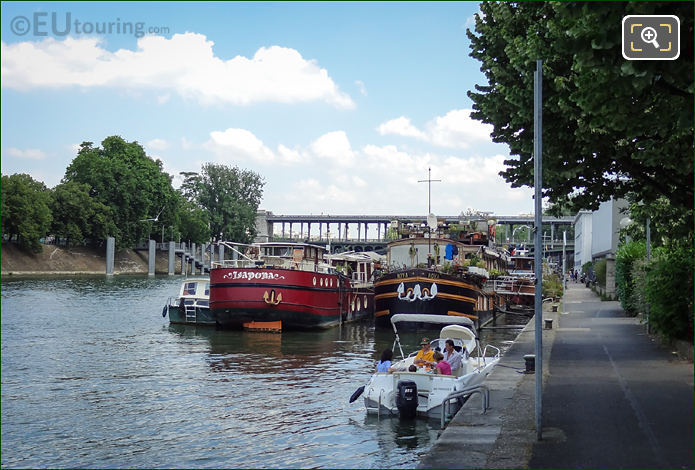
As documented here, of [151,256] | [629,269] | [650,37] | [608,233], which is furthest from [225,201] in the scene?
[650,37]

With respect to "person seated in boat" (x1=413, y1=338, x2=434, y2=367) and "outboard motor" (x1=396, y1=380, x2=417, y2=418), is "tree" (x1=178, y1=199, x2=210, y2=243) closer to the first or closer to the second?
"person seated in boat" (x1=413, y1=338, x2=434, y2=367)

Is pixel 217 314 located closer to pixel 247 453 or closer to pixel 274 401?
pixel 274 401

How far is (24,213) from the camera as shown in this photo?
84312 mm

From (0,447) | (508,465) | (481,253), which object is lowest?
(0,447)

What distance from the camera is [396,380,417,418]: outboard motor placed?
16.8 m

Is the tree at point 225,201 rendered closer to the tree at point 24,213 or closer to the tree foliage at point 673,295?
the tree at point 24,213

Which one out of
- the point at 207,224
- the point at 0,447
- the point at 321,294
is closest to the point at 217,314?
the point at 321,294

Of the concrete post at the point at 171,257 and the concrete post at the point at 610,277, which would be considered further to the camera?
the concrete post at the point at 171,257

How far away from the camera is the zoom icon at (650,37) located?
948 centimetres

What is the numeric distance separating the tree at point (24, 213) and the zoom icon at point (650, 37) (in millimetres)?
81209

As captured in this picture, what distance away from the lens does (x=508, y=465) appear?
31.6 ft

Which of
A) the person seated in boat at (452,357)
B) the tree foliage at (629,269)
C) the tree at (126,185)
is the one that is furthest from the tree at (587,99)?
the tree at (126,185)

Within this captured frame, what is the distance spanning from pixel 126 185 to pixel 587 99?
9901 cm

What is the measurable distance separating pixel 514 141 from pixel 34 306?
1520 inches
